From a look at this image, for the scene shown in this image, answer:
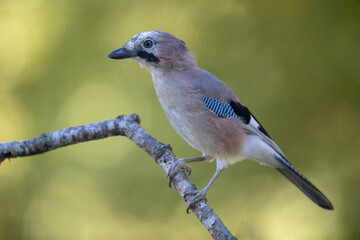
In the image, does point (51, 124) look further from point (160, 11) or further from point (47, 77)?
point (160, 11)

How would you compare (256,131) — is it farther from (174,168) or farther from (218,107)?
(174,168)

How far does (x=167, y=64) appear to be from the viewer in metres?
2.99

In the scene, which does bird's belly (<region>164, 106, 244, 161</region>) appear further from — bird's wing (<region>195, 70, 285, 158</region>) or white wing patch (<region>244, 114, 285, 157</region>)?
white wing patch (<region>244, 114, 285, 157</region>)

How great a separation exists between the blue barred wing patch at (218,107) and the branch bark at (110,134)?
0.41m

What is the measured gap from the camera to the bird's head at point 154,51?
9.56 ft

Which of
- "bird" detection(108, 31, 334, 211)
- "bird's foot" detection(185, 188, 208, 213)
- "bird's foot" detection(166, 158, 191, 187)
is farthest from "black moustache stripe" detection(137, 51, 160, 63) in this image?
"bird's foot" detection(185, 188, 208, 213)

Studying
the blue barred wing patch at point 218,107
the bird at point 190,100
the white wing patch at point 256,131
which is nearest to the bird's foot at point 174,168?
the bird at point 190,100

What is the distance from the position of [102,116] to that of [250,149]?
2.09 m

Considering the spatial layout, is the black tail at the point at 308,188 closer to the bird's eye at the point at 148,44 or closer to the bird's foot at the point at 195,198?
the bird's foot at the point at 195,198

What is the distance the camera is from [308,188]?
133 inches

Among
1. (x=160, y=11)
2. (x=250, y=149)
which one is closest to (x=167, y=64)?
(x=250, y=149)

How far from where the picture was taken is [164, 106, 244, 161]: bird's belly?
293cm

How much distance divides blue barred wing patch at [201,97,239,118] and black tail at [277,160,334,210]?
70cm

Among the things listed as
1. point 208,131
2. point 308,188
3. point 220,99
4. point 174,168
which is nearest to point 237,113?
point 220,99
